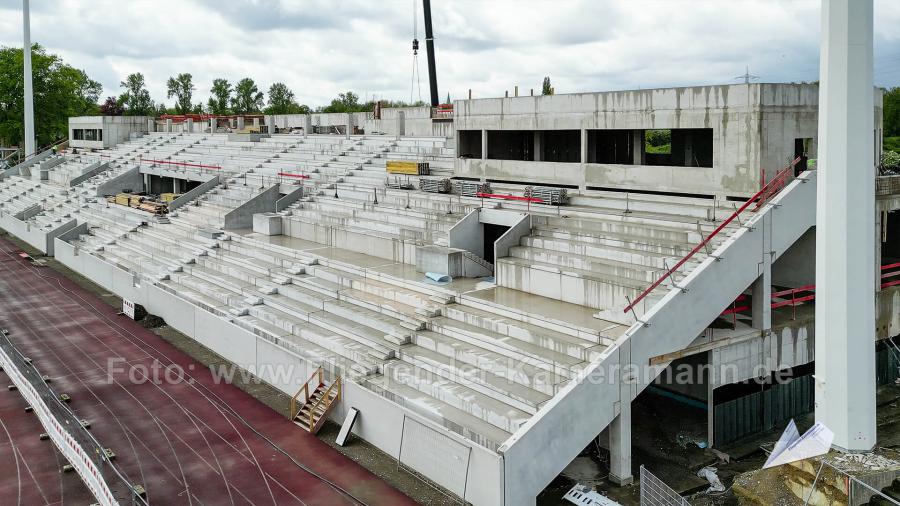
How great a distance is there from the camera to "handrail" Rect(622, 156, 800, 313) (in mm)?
14817

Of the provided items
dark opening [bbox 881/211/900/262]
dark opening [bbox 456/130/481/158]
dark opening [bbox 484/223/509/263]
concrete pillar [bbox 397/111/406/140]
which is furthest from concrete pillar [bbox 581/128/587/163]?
concrete pillar [bbox 397/111/406/140]

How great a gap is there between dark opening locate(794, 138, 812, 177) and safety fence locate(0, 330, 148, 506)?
1499cm

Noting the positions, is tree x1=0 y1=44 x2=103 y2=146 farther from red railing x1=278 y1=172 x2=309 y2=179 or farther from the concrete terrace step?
the concrete terrace step

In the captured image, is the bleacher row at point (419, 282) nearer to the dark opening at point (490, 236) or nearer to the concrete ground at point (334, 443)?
the dark opening at point (490, 236)

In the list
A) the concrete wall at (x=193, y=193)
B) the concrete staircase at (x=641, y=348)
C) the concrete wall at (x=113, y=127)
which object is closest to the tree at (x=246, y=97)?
the concrete wall at (x=113, y=127)

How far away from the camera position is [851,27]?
40.1ft

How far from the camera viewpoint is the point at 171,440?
50.8 feet

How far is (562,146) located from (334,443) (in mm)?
14914

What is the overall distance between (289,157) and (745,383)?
1041 inches

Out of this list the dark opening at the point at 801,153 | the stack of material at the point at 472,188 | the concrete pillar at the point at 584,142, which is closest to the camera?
the dark opening at the point at 801,153

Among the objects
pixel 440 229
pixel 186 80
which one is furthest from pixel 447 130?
pixel 186 80

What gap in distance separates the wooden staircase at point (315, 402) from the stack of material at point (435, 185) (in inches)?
415

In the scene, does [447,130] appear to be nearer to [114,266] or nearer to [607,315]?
[114,266]

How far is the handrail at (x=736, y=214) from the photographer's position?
1482 cm
